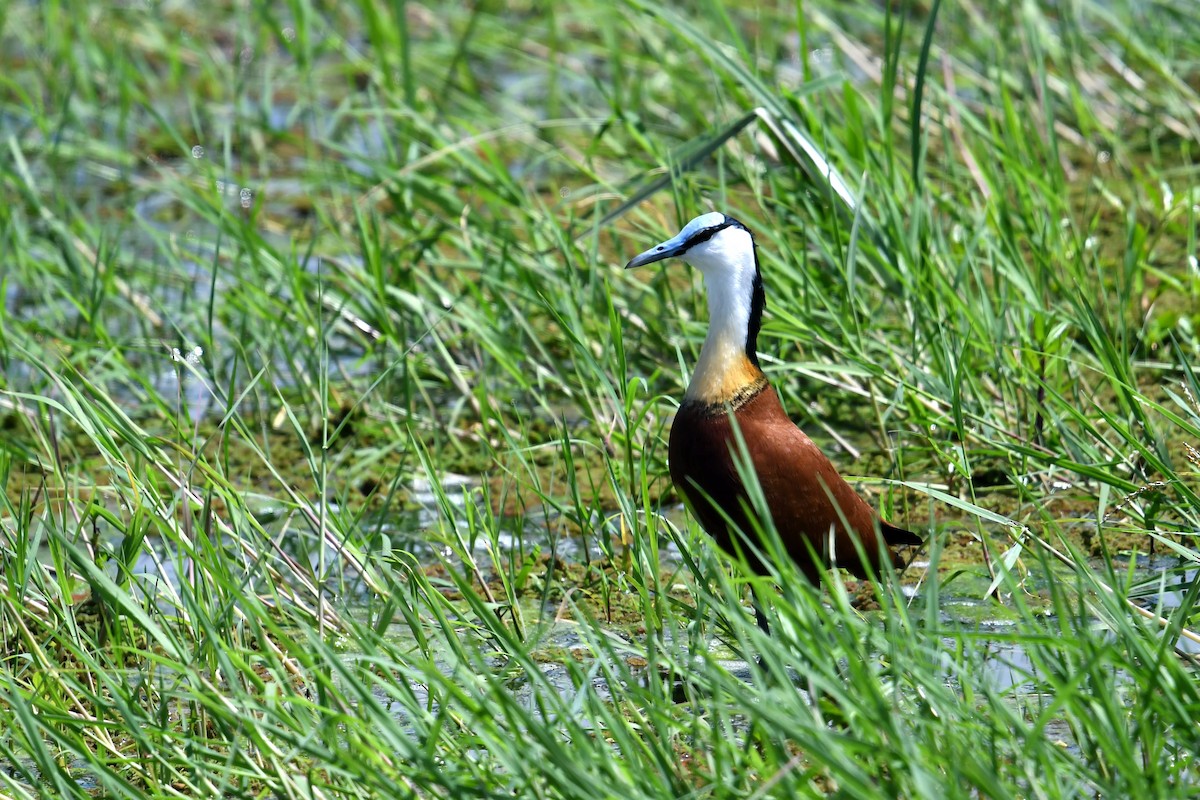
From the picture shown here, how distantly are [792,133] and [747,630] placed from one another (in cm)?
214

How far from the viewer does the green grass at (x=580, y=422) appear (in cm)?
262

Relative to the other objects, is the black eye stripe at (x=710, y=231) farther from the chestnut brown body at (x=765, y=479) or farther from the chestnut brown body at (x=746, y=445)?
the chestnut brown body at (x=765, y=479)

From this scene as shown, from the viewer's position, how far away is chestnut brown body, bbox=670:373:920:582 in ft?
11.2

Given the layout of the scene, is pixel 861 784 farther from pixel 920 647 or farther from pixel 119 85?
pixel 119 85

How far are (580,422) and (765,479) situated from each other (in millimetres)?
1580

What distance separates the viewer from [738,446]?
11.2 ft

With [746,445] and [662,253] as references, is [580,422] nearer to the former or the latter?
[662,253]

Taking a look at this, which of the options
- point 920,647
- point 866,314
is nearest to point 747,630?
point 920,647

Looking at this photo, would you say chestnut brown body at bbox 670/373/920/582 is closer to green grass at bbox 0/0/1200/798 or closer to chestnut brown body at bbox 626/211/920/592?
chestnut brown body at bbox 626/211/920/592

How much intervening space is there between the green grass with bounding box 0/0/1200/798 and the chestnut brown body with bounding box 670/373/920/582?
0.11 m

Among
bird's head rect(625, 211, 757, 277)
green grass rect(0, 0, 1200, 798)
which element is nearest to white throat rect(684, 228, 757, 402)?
bird's head rect(625, 211, 757, 277)

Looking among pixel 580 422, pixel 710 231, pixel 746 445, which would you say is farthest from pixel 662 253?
pixel 580 422

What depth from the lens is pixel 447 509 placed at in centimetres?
354

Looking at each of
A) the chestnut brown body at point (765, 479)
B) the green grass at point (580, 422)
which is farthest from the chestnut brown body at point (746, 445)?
the green grass at point (580, 422)
